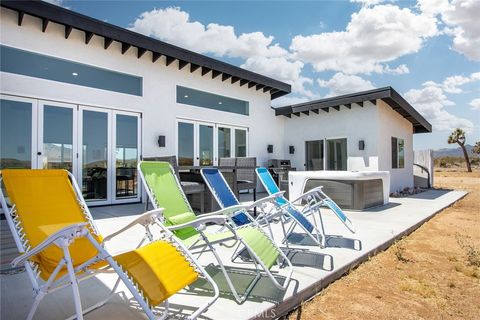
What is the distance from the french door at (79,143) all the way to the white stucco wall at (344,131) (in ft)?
20.5

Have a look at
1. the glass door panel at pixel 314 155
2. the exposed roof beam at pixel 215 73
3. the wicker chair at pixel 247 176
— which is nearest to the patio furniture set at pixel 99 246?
the wicker chair at pixel 247 176

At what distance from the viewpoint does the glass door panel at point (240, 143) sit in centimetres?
1017

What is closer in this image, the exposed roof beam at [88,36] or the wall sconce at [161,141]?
the exposed roof beam at [88,36]

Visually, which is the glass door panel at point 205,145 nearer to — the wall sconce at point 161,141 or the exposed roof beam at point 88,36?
the wall sconce at point 161,141

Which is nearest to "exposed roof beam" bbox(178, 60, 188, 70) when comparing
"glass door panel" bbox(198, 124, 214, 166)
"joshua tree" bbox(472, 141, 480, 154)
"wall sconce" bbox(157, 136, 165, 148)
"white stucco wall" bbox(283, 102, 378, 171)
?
"glass door panel" bbox(198, 124, 214, 166)

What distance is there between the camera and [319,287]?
2.67m

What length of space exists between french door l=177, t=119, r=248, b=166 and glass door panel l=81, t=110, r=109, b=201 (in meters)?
2.05

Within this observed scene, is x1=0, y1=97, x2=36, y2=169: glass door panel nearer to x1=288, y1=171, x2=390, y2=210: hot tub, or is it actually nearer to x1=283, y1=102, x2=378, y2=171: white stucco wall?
x1=288, y1=171, x2=390, y2=210: hot tub

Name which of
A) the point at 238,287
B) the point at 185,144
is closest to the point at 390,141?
the point at 185,144

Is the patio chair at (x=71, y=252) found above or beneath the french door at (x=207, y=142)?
beneath

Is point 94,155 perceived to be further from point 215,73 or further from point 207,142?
point 215,73

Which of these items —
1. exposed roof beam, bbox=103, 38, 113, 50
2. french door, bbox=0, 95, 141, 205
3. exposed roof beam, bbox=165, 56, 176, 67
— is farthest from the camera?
exposed roof beam, bbox=165, 56, 176, 67

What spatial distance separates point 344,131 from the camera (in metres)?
10.2

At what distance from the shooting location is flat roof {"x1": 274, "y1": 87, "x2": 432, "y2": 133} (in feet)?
29.2
